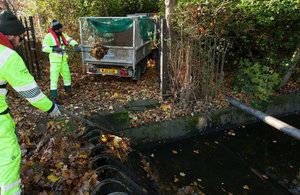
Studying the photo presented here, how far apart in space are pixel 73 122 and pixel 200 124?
3169 mm

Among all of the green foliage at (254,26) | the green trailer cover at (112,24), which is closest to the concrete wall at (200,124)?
the green foliage at (254,26)

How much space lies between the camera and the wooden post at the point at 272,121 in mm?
4062

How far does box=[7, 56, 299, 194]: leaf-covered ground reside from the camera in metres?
2.96

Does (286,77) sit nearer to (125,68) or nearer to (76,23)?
(125,68)

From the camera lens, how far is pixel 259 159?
4543 millimetres

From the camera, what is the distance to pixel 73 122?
4.44 meters

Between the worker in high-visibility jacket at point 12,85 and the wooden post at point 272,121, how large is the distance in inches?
182

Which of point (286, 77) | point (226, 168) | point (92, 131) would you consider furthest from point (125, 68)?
point (286, 77)

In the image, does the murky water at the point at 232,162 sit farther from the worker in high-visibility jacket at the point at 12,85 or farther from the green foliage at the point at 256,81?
the worker in high-visibility jacket at the point at 12,85

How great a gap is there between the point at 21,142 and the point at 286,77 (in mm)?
7523

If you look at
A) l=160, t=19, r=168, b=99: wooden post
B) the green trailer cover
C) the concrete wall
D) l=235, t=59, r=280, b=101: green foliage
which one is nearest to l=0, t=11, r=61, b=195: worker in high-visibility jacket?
the concrete wall

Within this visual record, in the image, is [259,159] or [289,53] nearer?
[259,159]

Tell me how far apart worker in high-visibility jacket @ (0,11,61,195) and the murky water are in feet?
8.02

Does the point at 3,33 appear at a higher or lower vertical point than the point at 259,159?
higher
